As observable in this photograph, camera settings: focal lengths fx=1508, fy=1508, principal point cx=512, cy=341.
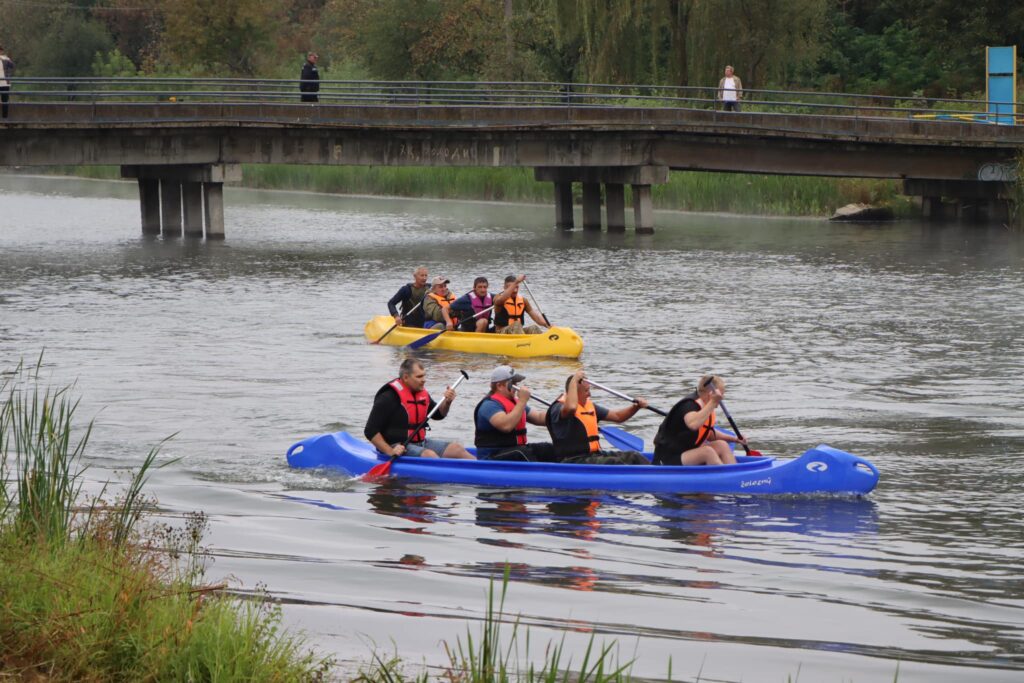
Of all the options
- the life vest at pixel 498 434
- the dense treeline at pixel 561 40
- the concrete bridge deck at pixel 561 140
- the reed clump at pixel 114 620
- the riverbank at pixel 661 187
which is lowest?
the life vest at pixel 498 434

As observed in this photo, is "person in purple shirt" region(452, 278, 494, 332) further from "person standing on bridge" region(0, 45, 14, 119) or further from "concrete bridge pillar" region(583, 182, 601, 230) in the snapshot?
"concrete bridge pillar" region(583, 182, 601, 230)

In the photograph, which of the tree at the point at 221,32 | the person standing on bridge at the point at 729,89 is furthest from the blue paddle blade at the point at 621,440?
the tree at the point at 221,32

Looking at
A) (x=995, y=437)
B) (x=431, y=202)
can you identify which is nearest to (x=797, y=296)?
(x=995, y=437)

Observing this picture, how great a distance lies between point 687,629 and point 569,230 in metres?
32.6

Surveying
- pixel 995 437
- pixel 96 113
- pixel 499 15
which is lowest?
pixel 995 437

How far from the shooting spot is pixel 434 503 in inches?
469

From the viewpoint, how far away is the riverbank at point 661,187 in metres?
42.7

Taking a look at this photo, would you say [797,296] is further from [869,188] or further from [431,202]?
[431,202]

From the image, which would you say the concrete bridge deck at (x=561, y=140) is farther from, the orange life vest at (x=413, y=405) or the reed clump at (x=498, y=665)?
the reed clump at (x=498, y=665)

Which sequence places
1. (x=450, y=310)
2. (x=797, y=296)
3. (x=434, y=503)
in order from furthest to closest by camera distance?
(x=797, y=296) < (x=450, y=310) < (x=434, y=503)

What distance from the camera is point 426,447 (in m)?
13.0

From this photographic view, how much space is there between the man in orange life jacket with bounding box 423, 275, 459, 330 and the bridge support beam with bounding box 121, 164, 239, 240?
15.7 metres

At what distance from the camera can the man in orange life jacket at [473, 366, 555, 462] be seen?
12.6 metres

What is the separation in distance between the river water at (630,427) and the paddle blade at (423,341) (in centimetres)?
39
